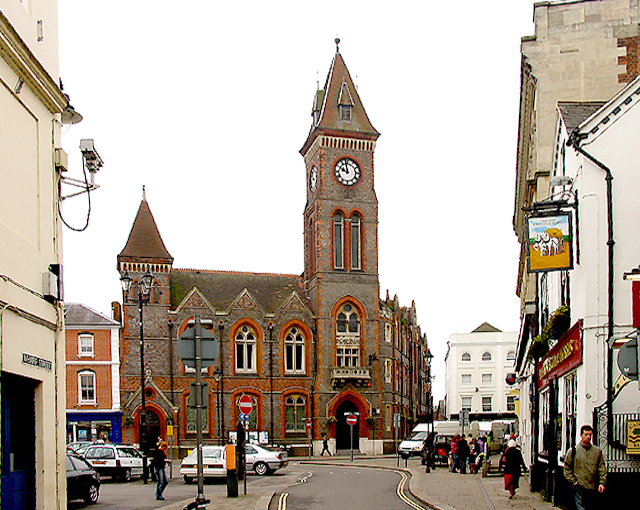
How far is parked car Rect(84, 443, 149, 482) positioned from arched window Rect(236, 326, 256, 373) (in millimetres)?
26938

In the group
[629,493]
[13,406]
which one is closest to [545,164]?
[629,493]

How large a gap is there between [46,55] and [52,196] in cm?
218

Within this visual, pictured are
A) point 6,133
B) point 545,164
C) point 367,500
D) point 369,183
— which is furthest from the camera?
point 369,183

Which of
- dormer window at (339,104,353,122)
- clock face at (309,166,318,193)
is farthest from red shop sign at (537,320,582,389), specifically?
dormer window at (339,104,353,122)

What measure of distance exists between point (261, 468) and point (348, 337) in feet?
88.2

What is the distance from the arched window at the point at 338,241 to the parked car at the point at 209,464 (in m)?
31.7

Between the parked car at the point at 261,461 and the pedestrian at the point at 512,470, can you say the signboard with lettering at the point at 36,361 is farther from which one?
the parked car at the point at 261,461

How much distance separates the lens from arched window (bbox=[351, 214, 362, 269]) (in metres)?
61.8

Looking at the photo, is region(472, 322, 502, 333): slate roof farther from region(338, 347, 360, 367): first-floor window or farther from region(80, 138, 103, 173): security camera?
region(80, 138, 103, 173): security camera

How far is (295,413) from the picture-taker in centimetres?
5912

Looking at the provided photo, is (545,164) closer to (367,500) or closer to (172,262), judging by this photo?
(367,500)

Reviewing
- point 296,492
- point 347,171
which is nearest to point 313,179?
point 347,171

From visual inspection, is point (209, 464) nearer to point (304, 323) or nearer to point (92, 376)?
point (92, 376)

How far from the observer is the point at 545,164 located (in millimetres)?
27562
